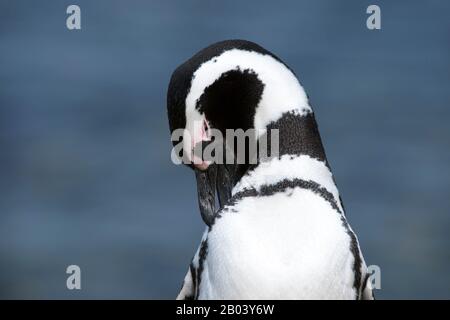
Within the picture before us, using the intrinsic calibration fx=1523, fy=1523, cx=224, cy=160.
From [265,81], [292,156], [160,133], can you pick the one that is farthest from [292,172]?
[160,133]

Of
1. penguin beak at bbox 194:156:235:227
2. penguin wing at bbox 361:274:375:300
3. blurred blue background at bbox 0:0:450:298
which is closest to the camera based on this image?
penguin wing at bbox 361:274:375:300

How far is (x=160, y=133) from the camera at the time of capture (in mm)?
7473

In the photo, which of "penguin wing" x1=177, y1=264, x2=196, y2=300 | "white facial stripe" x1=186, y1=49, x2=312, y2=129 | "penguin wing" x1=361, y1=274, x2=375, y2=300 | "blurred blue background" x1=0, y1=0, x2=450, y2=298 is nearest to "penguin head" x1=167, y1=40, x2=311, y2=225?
"white facial stripe" x1=186, y1=49, x2=312, y2=129

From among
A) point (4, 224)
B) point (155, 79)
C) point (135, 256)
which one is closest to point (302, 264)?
point (135, 256)

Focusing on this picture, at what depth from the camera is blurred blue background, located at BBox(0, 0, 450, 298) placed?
6605 mm

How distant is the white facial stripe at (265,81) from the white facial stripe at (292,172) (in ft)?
0.29

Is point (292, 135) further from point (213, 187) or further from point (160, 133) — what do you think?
point (160, 133)

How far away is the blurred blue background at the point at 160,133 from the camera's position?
6.61 meters

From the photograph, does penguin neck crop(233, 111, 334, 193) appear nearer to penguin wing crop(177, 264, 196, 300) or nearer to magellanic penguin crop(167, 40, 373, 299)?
magellanic penguin crop(167, 40, 373, 299)

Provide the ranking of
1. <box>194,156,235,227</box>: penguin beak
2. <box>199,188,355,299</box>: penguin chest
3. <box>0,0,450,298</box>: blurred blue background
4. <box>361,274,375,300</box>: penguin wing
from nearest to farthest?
1. <box>199,188,355,299</box>: penguin chest
2. <box>361,274,375,300</box>: penguin wing
3. <box>194,156,235,227</box>: penguin beak
4. <box>0,0,450,298</box>: blurred blue background

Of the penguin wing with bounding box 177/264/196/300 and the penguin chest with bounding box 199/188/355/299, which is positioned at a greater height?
the penguin chest with bounding box 199/188/355/299
